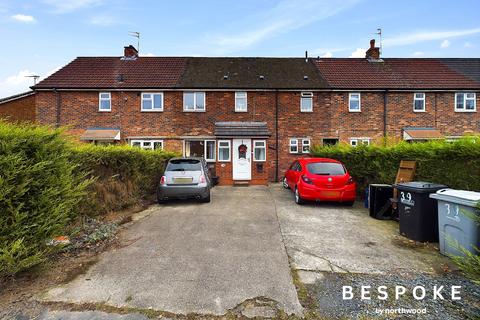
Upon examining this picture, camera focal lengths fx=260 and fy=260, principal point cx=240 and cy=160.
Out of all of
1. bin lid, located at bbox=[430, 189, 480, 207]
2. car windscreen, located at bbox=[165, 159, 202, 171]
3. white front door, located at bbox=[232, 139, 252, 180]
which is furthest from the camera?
white front door, located at bbox=[232, 139, 252, 180]

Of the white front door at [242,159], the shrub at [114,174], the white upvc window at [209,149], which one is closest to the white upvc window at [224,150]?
the white front door at [242,159]

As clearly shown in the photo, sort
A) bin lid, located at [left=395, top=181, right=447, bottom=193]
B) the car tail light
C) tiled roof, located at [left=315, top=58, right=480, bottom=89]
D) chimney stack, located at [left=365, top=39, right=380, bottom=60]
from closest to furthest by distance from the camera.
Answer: bin lid, located at [left=395, top=181, right=447, bottom=193], the car tail light, tiled roof, located at [left=315, top=58, right=480, bottom=89], chimney stack, located at [left=365, top=39, right=380, bottom=60]

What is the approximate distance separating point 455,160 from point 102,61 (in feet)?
64.1

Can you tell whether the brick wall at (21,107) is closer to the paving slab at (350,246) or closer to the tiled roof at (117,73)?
the tiled roof at (117,73)

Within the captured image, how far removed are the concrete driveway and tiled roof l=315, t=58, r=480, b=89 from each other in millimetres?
13509

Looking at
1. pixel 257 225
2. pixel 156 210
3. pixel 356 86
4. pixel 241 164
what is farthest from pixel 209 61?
pixel 257 225

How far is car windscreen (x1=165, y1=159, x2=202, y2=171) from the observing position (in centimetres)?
808

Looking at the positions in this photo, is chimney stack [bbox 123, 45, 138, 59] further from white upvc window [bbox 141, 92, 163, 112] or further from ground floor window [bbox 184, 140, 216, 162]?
ground floor window [bbox 184, 140, 216, 162]

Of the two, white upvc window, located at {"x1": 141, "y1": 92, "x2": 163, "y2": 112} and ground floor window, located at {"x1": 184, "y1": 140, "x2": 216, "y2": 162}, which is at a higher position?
white upvc window, located at {"x1": 141, "y1": 92, "x2": 163, "y2": 112}

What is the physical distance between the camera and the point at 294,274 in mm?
3621

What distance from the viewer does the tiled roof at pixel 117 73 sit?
615 inches

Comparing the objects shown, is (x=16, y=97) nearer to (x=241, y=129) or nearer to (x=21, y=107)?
(x=21, y=107)

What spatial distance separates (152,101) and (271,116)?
23.5 ft

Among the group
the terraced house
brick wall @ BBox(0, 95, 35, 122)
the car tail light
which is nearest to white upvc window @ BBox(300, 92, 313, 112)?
the terraced house
